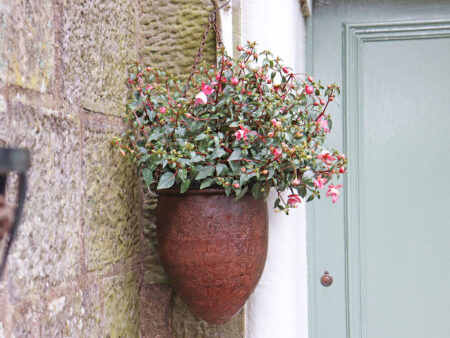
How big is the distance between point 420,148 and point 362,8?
1.75 feet

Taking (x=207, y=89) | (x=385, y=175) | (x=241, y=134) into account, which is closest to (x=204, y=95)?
(x=207, y=89)

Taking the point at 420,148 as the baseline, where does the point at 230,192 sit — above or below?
below

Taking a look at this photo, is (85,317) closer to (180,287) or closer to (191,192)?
(180,287)

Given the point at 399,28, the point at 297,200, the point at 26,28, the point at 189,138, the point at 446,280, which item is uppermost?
the point at 399,28

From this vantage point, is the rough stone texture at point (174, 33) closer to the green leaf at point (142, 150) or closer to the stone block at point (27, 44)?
the green leaf at point (142, 150)

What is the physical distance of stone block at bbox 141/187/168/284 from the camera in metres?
1.47

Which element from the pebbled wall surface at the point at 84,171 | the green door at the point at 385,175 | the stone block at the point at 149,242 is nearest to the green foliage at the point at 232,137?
the pebbled wall surface at the point at 84,171

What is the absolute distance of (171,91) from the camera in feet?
4.78

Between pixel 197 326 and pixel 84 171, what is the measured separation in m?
0.60

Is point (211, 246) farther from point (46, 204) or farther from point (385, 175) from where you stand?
point (385, 175)

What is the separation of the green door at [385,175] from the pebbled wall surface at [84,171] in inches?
19.6

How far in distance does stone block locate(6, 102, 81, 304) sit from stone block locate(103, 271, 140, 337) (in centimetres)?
19

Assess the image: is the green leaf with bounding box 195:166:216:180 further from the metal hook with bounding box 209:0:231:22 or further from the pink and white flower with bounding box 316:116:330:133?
the metal hook with bounding box 209:0:231:22

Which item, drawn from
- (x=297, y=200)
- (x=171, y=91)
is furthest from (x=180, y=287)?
(x=171, y=91)
